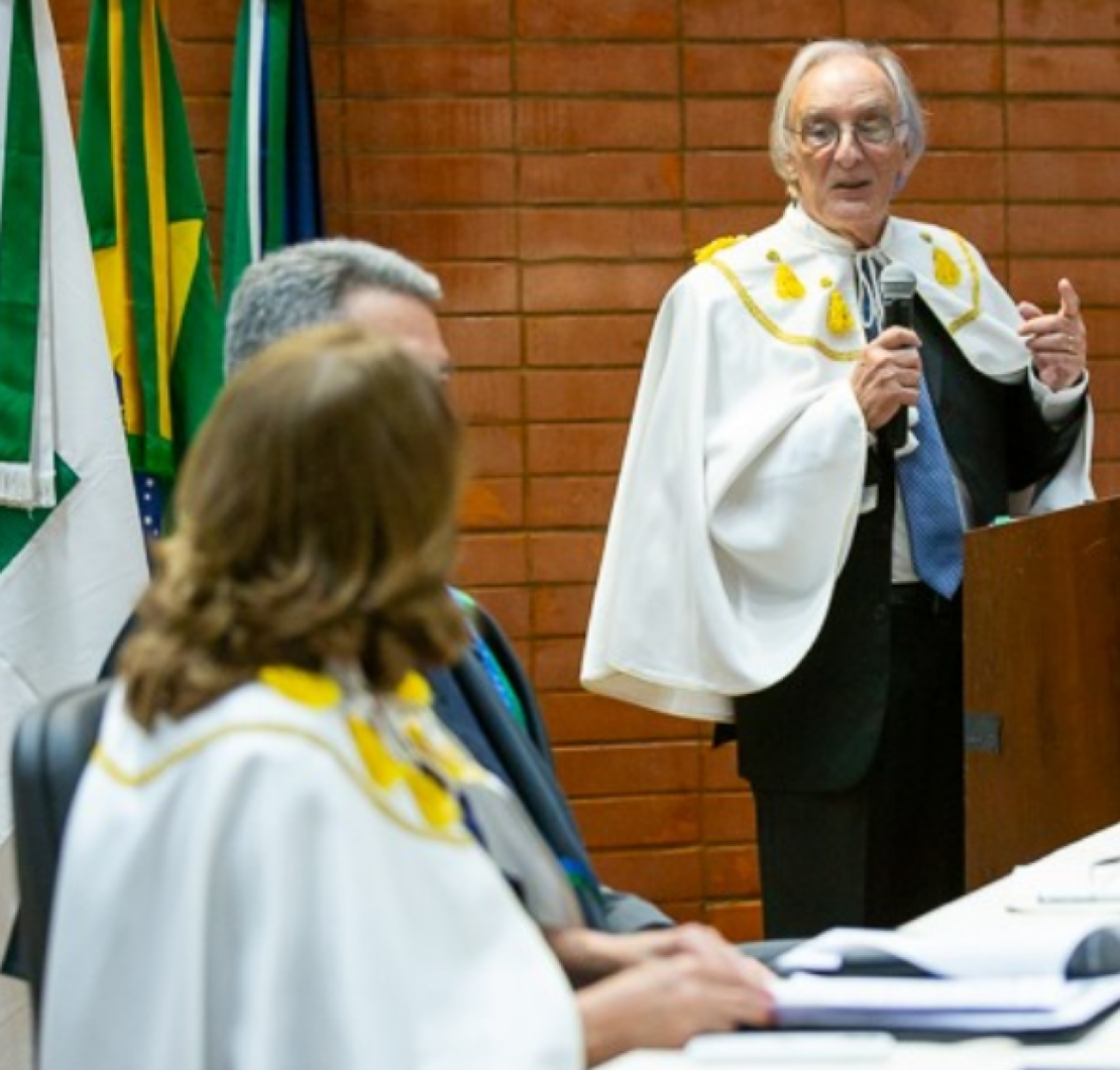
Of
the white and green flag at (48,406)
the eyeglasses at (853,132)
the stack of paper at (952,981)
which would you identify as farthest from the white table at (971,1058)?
the white and green flag at (48,406)

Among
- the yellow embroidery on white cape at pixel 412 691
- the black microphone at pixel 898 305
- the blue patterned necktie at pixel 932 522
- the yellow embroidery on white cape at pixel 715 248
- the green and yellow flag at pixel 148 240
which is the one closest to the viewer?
the yellow embroidery on white cape at pixel 412 691

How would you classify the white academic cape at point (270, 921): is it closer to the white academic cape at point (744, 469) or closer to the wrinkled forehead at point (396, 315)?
the wrinkled forehead at point (396, 315)

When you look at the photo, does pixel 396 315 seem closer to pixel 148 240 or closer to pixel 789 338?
pixel 789 338

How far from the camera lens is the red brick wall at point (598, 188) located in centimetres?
426

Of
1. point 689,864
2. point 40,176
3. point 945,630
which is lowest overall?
point 689,864

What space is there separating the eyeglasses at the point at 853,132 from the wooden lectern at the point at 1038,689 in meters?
0.65

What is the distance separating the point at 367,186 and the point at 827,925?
5.24 ft

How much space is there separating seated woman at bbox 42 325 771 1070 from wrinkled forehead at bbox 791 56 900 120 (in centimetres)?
215

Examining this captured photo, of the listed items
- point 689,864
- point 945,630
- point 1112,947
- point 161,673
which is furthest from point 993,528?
point 161,673

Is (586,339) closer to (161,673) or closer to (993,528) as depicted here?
(993,528)

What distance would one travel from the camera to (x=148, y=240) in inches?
149

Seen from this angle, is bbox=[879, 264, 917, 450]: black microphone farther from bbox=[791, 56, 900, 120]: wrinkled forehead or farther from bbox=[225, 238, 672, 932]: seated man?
bbox=[225, 238, 672, 932]: seated man

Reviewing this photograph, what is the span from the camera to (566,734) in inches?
173

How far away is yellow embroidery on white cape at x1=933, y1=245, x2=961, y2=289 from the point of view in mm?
3625
